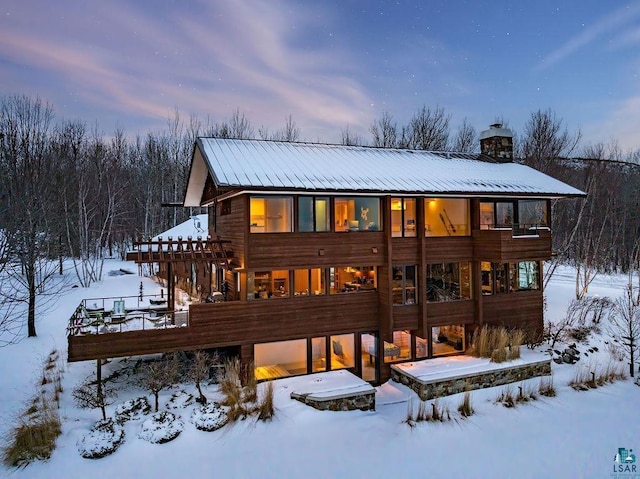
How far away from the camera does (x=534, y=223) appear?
1655cm

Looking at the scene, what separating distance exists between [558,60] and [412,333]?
19.1m

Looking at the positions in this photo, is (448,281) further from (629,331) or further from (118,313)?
(118,313)

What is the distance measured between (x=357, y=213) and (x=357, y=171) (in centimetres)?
167

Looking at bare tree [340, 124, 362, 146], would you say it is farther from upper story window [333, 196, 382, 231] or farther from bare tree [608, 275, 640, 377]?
upper story window [333, 196, 382, 231]

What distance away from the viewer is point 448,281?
1518 cm

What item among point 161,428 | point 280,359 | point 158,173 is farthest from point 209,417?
point 158,173

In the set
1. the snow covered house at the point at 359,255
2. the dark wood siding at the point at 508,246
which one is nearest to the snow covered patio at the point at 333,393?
the snow covered house at the point at 359,255

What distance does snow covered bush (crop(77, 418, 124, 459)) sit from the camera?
879 cm

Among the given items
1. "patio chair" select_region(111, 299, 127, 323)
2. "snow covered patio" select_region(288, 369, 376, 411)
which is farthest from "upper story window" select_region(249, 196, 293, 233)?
"snow covered patio" select_region(288, 369, 376, 411)

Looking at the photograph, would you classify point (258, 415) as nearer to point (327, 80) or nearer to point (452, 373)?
point (452, 373)

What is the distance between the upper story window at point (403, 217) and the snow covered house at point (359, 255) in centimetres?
4

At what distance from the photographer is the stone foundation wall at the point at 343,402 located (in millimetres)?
10842

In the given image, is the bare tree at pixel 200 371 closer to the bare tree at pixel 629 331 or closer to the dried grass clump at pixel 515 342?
the dried grass clump at pixel 515 342

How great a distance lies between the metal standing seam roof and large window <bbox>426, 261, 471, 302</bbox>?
2837mm
